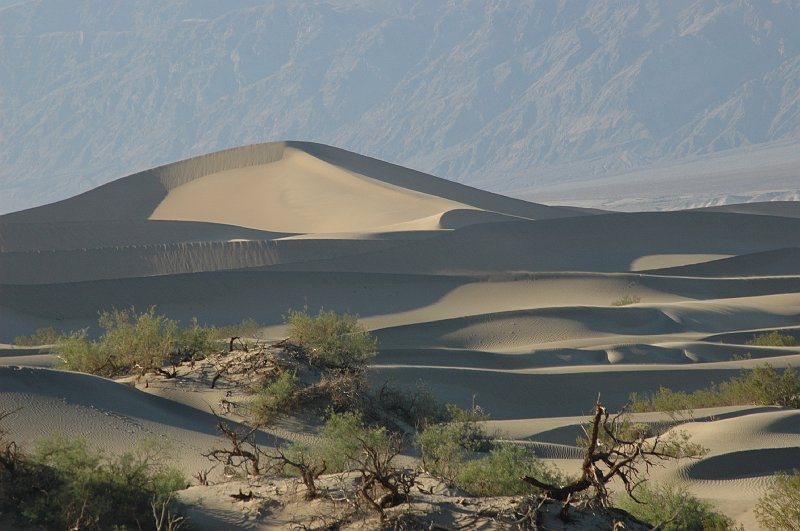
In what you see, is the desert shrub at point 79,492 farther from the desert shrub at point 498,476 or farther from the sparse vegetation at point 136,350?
→ the sparse vegetation at point 136,350

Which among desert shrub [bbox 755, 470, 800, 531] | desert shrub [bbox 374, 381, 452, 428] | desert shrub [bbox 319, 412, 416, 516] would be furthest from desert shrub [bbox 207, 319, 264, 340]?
desert shrub [bbox 755, 470, 800, 531]

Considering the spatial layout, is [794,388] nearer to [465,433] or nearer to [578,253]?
[465,433]

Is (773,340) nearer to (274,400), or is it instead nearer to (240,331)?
(240,331)

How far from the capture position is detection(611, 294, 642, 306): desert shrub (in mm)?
31266

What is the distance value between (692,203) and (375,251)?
116m

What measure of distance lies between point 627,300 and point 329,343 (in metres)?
17.2

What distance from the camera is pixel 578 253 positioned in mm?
41875

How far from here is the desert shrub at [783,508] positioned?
9.99 meters

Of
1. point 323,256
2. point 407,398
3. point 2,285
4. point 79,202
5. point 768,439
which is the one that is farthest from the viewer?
point 79,202

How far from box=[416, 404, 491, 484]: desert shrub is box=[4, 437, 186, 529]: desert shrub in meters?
2.35

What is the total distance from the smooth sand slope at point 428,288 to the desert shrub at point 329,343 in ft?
5.46

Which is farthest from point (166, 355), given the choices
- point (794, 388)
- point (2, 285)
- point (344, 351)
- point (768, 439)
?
point (2, 285)

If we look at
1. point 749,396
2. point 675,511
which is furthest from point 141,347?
point 749,396

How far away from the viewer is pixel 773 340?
25.3m
